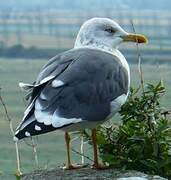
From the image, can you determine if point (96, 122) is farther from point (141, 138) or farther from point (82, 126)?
point (141, 138)

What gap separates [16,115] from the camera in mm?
8367

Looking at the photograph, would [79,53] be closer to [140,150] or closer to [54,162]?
[140,150]

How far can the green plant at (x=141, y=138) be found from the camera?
5324 mm

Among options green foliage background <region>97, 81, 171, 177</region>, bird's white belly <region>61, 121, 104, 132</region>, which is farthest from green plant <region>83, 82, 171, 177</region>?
bird's white belly <region>61, 121, 104, 132</region>

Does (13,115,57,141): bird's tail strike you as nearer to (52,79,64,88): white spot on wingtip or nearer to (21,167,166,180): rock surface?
(52,79,64,88): white spot on wingtip

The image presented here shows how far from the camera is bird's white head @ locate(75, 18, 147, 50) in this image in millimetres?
5688

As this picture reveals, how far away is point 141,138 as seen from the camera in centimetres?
534

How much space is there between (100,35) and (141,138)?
843mm

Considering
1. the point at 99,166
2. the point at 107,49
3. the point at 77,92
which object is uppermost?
the point at 107,49

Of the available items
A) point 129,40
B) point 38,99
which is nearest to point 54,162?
point 129,40

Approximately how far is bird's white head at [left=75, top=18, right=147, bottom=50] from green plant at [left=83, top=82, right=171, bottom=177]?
1.43 ft

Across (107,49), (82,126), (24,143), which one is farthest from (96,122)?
(24,143)

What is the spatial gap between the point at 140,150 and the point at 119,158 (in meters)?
0.17

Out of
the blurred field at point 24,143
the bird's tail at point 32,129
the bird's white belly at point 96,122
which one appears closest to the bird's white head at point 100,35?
the bird's white belly at point 96,122
